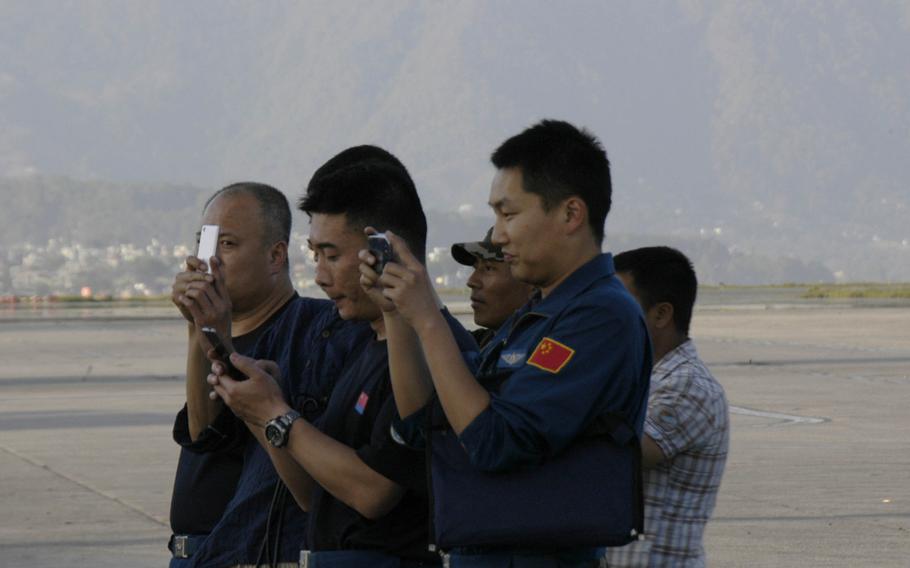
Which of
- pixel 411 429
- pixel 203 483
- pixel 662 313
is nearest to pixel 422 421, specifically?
pixel 411 429

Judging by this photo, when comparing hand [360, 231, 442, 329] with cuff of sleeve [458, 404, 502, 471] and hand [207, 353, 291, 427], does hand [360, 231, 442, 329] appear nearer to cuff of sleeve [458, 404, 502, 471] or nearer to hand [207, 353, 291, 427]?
cuff of sleeve [458, 404, 502, 471]

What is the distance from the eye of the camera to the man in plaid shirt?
14.4ft

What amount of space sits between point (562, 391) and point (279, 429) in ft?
2.88

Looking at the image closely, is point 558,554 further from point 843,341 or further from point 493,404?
point 843,341

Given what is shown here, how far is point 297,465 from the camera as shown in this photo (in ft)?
13.5

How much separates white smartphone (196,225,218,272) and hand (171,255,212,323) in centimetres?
1

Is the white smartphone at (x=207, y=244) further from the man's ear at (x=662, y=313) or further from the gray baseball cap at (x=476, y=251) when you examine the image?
the man's ear at (x=662, y=313)

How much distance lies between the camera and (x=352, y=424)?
407 centimetres

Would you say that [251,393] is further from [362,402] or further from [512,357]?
[512,357]

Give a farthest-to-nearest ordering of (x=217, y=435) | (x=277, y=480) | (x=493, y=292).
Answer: (x=493, y=292) < (x=217, y=435) < (x=277, y=480)

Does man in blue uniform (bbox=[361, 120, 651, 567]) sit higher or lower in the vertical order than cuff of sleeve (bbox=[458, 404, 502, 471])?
higher

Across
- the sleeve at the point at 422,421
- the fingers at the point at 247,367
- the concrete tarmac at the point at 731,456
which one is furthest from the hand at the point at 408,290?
the concrete tarmac at the point at 731,456

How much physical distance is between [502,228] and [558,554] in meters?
0.74

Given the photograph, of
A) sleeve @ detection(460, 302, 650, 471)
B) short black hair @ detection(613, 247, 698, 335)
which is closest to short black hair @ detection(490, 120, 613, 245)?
sleeve @ detection(460, 302, 650, 471)
